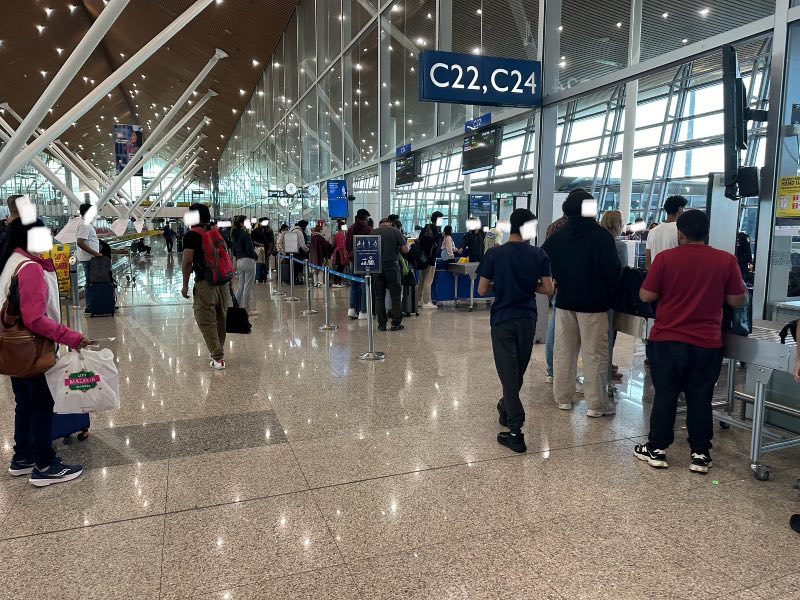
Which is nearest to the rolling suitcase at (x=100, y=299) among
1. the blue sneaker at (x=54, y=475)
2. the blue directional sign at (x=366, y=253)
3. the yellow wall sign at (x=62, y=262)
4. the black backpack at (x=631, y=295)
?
the yellow wall sign at (x=62, y=262)

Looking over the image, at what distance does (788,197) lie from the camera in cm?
438

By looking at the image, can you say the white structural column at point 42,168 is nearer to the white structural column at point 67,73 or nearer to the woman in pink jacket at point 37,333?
the white structural column at point 67,73

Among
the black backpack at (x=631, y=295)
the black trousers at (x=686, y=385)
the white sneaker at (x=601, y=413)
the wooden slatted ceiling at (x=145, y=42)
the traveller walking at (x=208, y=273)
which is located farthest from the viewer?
the wooden slatted ceiling at (x=145, y=42)

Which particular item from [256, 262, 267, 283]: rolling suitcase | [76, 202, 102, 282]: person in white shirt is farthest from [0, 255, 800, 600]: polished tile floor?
[256, 262, 267, 283]: rolling suitcase

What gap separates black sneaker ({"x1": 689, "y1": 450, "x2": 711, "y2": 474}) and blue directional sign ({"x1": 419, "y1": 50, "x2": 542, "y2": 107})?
4960mm

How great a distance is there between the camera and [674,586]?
2482 millimetres

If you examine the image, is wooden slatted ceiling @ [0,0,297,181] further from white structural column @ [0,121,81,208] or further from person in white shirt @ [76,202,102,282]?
person in white shirt @ [76,202,102,282]

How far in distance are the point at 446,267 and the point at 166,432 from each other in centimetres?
743

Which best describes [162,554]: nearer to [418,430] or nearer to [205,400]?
[418,430]

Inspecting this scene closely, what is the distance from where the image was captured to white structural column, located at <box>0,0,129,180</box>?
11.0m

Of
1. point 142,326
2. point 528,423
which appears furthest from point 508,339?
point 142,326

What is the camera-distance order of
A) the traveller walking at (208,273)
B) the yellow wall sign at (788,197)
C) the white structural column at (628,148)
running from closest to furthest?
1. the yellow wall sign at (788,197)
2. the traveller walking at (208,273)
3. the white structural column at (628,148)

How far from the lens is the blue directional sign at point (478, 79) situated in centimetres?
685

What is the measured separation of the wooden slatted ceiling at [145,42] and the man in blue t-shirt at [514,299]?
64.2 feet
